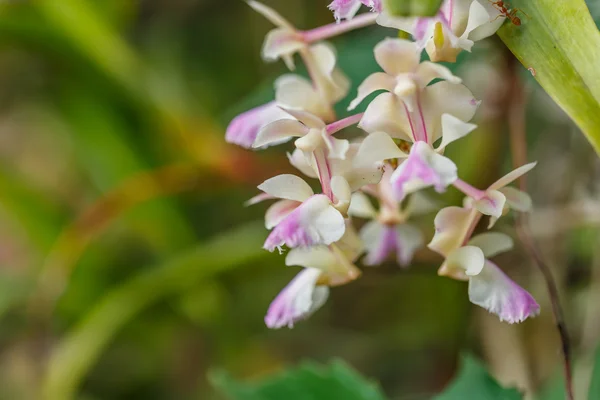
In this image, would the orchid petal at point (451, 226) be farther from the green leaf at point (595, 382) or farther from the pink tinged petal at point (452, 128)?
the green leaf at point (595, 382)

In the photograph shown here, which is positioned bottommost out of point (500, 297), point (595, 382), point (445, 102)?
point (595, 382)

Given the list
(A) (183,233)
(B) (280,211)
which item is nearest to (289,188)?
(B) (280,211)

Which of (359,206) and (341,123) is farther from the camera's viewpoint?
(359,206)

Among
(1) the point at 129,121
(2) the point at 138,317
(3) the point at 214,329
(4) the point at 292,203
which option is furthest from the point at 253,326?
(4) the point at 292,203

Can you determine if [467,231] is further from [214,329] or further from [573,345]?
[214,329]

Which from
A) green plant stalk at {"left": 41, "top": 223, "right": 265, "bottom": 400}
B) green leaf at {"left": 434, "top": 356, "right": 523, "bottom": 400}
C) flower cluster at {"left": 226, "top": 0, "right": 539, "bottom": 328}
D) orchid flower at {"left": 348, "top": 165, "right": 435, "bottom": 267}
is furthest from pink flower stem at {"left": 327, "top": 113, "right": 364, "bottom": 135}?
green plant stalk at {"left": 41, "top": 223, "right": 265, "bottom": 400}

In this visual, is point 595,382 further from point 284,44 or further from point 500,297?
point 284,44
